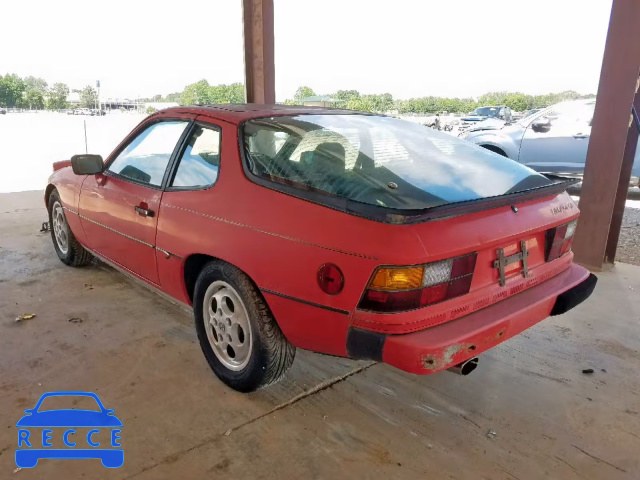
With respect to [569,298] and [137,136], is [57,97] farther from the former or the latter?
[569,298]

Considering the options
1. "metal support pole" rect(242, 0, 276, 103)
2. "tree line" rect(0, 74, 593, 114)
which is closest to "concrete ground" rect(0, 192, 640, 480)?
"metal support pole" rect(242, 0, 276, 103)

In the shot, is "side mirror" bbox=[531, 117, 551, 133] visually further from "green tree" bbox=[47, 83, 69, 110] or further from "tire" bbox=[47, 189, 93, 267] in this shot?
"green tree" bbox=[47, 83, 69, 110]

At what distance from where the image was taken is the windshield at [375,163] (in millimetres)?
2037

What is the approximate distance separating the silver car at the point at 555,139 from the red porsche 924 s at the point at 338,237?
6088 millimetres

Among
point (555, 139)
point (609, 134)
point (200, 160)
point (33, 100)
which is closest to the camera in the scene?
point (200, 160)

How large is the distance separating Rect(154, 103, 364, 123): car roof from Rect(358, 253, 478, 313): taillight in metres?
1.21

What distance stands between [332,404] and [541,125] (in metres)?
7.34

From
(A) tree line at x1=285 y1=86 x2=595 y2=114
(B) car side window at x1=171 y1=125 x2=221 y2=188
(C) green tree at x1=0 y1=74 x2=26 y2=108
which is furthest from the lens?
(C) green tree at x1=0 y1=74 x2=26 y2=108

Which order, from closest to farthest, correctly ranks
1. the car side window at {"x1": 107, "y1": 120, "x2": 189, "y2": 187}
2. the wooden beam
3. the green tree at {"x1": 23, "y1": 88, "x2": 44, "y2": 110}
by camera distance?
the car side window at {"x1": 107, "y1": 120, "x2": 189, "y2": 187}
the wooden beam
the green tree at {"x1": 23, "y1": 88, "x2": 44, "y2": 110}

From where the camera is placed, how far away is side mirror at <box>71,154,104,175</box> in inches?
124

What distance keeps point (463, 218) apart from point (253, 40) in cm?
468

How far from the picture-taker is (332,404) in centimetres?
235

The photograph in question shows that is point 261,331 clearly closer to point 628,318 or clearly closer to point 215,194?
point 215,194

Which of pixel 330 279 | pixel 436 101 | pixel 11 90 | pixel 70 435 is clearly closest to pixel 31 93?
pixel 11 90
